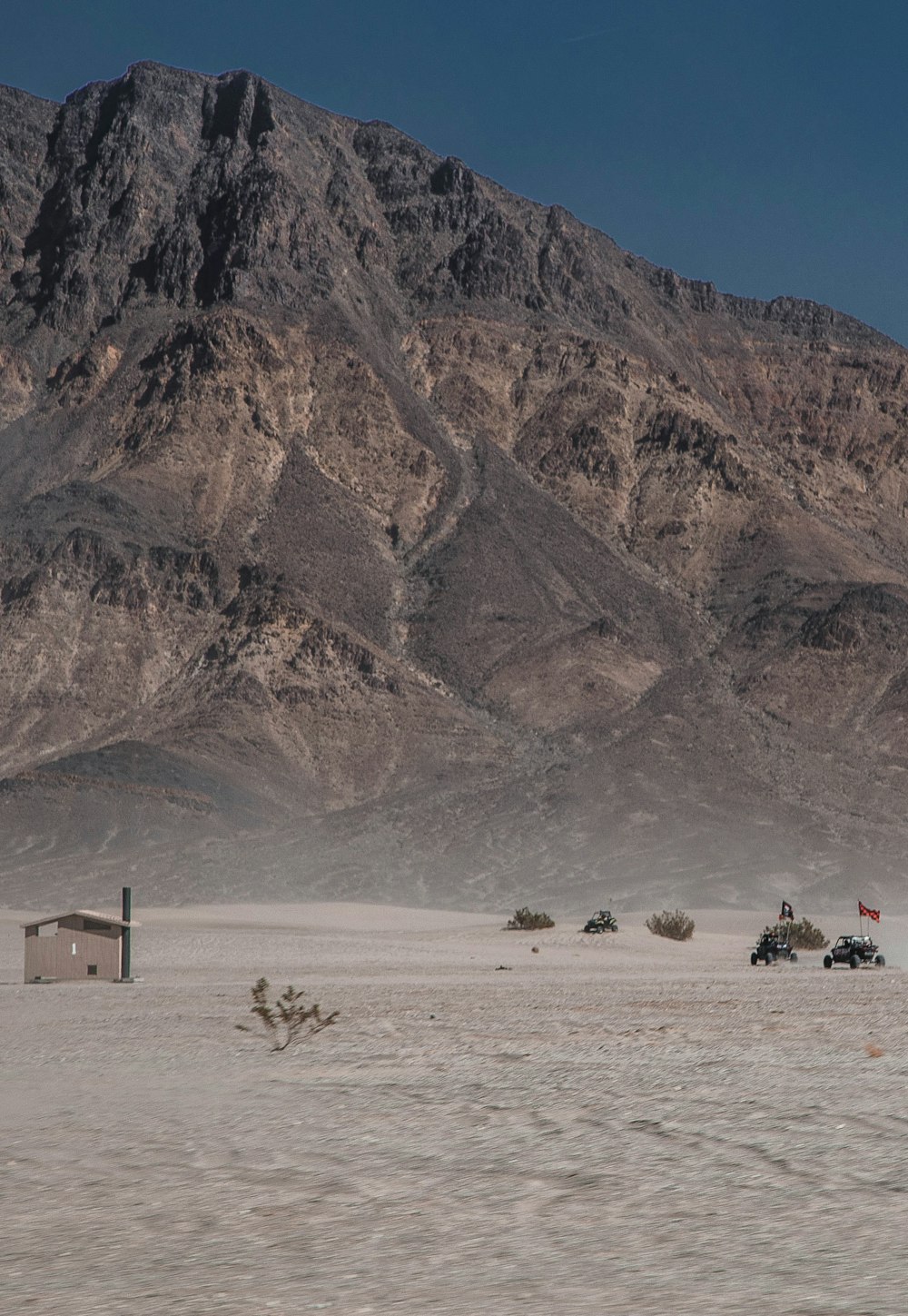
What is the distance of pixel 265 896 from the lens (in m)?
Answer: 63.9

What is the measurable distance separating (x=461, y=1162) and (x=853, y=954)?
976 inches

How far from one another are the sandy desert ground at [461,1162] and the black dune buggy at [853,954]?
41.3 ft

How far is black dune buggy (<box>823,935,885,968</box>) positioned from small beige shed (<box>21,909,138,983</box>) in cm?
1436

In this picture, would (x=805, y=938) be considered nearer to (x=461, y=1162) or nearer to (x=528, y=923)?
(x=528, y=923)

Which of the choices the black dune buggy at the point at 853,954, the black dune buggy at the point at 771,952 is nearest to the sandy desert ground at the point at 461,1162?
the black dune buggy at the point at 853,954

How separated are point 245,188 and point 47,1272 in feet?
388

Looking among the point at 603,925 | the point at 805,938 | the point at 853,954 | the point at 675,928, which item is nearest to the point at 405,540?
the point at 675,928

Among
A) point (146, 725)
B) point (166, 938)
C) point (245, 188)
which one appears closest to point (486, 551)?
point (146, 725)

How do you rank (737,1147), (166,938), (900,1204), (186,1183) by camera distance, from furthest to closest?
(166,938) → (737,1147) → (186,1183) → (900,1204)

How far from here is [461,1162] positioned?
8.80 m

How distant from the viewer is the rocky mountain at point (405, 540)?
72062mm

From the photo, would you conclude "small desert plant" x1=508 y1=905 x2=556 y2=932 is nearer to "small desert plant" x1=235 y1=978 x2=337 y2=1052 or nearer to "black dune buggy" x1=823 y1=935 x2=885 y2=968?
"black dune buggy" x1=823 y1=935 x2=885 y2=968

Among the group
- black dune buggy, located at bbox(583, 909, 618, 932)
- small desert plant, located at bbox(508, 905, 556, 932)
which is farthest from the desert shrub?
small desert plant, located at bbox(508, 905, 556, 932)

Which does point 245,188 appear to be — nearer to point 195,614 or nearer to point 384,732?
point 195,614
